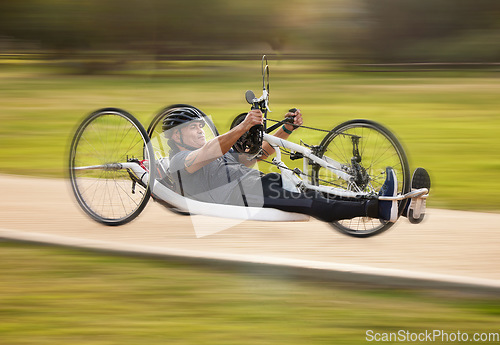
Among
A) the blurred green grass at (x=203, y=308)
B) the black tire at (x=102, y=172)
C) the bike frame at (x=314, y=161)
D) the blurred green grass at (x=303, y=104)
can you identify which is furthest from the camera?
the blurred green grass at (x=303, y=104)

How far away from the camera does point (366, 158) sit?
607cm

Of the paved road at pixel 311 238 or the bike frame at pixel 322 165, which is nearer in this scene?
the paved road at pixel 311 238

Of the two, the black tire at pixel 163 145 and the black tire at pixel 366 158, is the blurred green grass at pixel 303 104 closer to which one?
the black tire at pixel 366 158

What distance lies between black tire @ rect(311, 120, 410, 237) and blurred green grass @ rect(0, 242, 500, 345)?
1025mm

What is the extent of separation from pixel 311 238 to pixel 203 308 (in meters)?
1.54

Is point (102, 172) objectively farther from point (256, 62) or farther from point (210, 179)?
point (256, 62)

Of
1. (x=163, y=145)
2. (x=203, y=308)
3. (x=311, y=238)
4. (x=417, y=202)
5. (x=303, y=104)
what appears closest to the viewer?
(x=203, y=308)

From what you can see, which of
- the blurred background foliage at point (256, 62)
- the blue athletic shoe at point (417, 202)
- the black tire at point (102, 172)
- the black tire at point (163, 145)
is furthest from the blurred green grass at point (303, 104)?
the black tire at point (102, 172)

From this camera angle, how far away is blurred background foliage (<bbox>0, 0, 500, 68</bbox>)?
25719mm

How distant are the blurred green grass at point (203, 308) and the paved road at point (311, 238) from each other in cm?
45

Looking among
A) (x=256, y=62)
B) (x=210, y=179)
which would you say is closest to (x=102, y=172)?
(x=210, y=179)

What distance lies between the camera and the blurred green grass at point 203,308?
4.07 m

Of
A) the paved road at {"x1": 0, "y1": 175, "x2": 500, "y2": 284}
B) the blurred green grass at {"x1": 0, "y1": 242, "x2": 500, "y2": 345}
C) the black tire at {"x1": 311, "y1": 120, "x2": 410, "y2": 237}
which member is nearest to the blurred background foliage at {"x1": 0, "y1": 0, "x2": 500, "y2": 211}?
the paved road at {"x1": 0, "y1": 175, "x2": 500, "y2": 284}

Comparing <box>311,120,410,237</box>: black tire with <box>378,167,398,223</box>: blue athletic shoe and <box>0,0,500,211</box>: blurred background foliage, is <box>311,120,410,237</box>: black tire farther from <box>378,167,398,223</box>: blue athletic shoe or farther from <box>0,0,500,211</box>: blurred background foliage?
<box>0,0,500,211</box>: blurred background foliage
